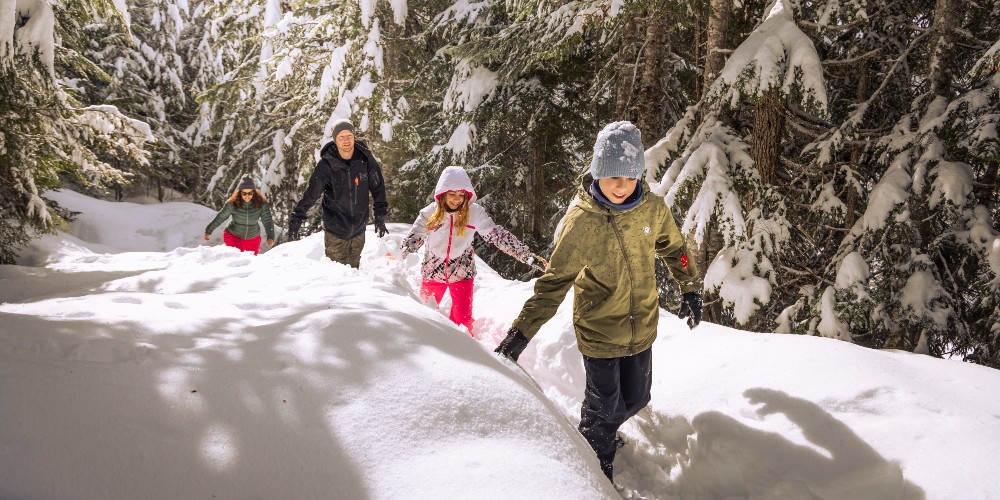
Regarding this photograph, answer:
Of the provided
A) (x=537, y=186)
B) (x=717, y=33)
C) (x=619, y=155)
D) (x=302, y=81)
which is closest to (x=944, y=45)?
(x=717, y=33)

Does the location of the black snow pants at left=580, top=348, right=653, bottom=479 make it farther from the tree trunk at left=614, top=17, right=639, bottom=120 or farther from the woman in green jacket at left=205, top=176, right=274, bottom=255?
the woman in green jacket at left=205, top=176, right=274, bottom=255

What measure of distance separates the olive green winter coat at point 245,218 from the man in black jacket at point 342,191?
9.66ft

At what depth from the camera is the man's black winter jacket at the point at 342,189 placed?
639 centimetres

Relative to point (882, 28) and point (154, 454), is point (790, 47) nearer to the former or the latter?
point (882, 28)

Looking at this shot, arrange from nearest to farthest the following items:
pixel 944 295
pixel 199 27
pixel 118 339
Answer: pixel 118 339
pixel 944 295
pixel 199 27

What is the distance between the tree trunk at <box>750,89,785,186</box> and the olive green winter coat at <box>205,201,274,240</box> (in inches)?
296

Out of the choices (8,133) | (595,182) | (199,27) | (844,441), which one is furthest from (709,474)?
(199,27)

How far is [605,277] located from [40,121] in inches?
267

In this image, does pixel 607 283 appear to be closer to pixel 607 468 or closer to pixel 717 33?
pixel 607 468

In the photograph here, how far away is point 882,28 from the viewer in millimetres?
7398

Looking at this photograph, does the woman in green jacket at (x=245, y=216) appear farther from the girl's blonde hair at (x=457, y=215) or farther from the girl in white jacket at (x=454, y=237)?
the girl's blonde hair at (x=457, y=215)

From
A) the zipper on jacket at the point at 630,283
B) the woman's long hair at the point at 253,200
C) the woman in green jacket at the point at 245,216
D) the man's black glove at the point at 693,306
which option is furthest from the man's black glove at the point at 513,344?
the woman's long hair at the point at 253,200

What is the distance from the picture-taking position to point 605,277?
3.21 metres

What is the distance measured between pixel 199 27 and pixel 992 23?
2992 cm
